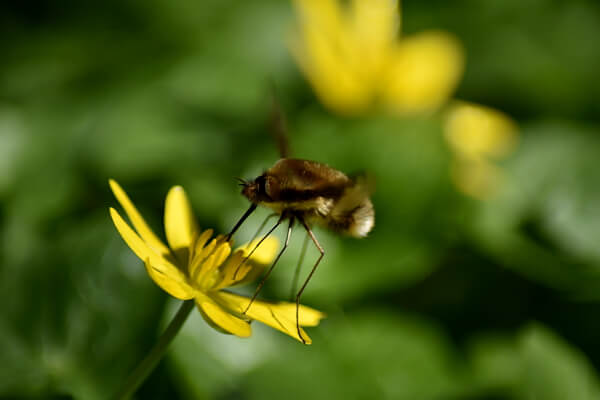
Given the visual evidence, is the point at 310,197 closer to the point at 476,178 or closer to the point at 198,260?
the point at 198,260

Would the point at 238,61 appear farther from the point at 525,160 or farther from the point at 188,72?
the point at 525,160

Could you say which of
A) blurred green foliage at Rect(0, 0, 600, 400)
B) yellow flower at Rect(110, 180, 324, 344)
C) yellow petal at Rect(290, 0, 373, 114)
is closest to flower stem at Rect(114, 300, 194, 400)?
yellow flower at Rect(110, 180, 324, 344)

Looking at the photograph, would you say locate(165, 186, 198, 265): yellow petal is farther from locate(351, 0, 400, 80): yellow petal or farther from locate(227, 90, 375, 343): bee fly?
locate(351, 0, 400, 80): yellow petal

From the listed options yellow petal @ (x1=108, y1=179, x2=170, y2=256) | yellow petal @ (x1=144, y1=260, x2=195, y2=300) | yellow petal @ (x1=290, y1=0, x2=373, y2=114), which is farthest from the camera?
yellow petal @ (x1=290, y1=0, x2=373, y2=114)

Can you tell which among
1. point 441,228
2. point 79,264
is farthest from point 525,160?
point 79,264

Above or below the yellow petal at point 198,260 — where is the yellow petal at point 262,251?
below

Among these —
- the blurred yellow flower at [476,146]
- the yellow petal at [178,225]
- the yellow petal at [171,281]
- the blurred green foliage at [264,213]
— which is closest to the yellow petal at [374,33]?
the blurred green foliage at [264,213]

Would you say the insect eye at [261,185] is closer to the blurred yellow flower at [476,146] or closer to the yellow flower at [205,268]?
the yellow flower at [205,268]
